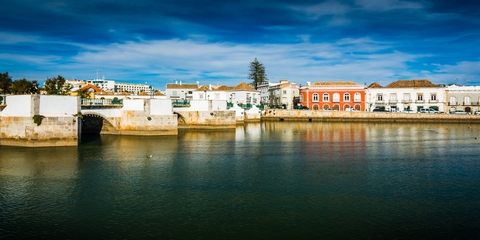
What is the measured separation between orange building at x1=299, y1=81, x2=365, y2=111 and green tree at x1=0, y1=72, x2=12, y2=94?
4135 centimetres

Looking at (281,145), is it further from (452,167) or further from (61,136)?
(61,136)

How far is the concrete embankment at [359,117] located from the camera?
2015 inches

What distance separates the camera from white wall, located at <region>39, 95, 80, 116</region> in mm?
25141

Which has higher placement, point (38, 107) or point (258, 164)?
point (38, 107)

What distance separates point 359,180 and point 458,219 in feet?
16.4

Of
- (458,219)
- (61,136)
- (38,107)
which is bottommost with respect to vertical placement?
(458,219)

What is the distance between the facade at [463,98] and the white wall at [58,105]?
5487 centimetres

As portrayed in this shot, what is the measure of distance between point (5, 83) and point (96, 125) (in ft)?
62.6

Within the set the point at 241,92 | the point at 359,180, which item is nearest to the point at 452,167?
the point at 359,180

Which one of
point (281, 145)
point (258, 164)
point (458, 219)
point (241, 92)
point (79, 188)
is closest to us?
point (458, 219)

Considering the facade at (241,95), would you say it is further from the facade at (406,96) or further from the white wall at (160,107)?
the white wall at (160,107)

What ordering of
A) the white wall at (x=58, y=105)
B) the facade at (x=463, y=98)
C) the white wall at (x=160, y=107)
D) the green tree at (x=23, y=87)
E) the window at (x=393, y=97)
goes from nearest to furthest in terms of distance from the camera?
1. the white wall at (x=58, y=105)
2. the white wall at (x=160, y=107)
3. the green tree at (x=23, y=87)
4. the facade at (x=463, y=98)
5. the window at (x=393, y=97)

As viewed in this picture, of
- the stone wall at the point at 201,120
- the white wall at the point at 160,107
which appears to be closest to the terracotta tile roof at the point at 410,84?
the stone wall at the point at 201,120

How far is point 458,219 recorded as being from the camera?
1157 cm
